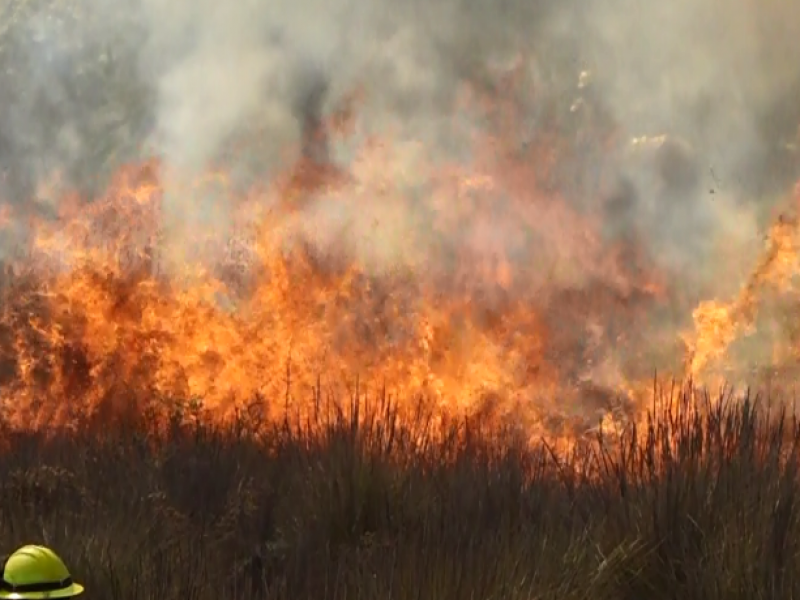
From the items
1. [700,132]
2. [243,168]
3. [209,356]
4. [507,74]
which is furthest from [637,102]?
[209,356]

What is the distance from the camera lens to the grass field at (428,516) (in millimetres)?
6301

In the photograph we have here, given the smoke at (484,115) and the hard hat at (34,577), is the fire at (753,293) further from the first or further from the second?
the hard hat at (34,577)

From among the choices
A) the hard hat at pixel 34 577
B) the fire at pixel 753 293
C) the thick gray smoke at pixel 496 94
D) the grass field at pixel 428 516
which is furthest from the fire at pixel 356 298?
the hard hat at pixel 34 577

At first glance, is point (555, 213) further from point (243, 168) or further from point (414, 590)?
point (414, 590)

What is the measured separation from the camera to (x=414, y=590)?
5.97 meters

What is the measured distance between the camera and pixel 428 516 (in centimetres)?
771

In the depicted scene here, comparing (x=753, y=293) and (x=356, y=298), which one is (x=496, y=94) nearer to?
(x=356, y=298)

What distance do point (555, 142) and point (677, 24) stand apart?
2.50 metres

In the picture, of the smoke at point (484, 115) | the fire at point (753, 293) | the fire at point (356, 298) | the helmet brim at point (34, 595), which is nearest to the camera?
the helmet brim at point (34, 595)

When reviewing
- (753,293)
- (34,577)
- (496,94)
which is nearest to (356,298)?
(496,94)

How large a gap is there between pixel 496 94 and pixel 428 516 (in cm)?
1292

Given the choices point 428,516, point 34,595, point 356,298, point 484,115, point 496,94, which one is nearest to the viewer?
point 34,595

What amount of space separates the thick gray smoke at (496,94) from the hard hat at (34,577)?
1381 centimetres

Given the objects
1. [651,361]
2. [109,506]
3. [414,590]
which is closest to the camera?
[414,590]
